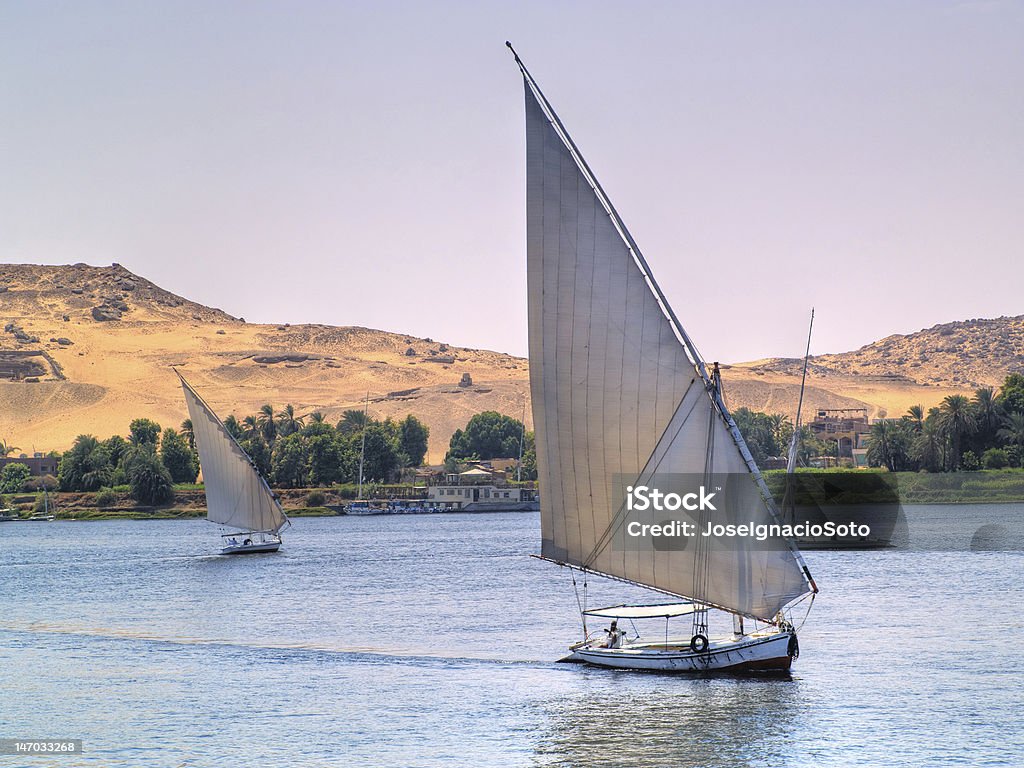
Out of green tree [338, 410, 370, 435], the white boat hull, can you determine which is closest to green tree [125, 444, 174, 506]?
green tree [338, 410, 370, 435]

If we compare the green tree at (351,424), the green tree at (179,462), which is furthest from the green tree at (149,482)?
the green tree at (351,424)

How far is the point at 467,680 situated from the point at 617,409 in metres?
8.32

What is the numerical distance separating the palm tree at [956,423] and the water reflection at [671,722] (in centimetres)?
8232

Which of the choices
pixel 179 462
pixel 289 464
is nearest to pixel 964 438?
pixel 289 464

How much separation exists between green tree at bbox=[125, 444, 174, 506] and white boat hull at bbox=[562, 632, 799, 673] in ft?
366

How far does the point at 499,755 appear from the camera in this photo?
2516 cm

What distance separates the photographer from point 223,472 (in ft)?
241

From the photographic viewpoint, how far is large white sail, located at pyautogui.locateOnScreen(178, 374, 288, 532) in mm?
72438

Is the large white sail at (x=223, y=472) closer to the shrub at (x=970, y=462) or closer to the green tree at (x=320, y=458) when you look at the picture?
the shrub at (x=970, y=462)

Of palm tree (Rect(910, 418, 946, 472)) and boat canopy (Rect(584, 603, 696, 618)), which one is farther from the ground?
palm tree (Rect(910, 418, 946, 472))

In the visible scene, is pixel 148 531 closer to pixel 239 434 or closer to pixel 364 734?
pixel 239 434

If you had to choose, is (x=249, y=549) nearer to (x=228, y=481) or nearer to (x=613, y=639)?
(x=228, y=481)

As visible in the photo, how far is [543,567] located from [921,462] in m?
56.6

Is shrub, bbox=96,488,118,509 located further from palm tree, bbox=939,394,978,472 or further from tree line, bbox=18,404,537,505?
palm tree, bbox=939,394,978,472
